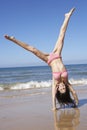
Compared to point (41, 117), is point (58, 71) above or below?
above

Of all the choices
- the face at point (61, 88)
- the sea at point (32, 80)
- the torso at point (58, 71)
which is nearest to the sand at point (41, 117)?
the face at point (61, 88)

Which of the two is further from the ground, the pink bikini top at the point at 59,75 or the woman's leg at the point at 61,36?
the woman's leg at the point at 61,36

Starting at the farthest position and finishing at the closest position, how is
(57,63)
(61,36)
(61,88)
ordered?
(61,36), (57,63), (61,88)

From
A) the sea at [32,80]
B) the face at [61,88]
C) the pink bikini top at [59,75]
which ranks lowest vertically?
the face at [61,88]

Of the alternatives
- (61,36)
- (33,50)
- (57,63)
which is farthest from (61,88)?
(61,36)

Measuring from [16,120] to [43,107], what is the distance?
6.37 ft

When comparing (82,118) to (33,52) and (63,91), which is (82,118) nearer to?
(63,91)

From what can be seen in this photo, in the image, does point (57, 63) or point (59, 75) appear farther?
point (57, 63)

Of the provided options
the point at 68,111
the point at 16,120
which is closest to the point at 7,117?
the point at 16,120

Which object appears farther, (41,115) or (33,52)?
(33,52)

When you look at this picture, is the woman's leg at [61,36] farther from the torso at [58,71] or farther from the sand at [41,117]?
the sand at [41,117]

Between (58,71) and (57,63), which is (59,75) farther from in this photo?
(57,63)

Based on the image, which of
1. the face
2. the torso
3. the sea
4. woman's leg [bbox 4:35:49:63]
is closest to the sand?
the face

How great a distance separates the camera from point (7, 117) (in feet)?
27.6
